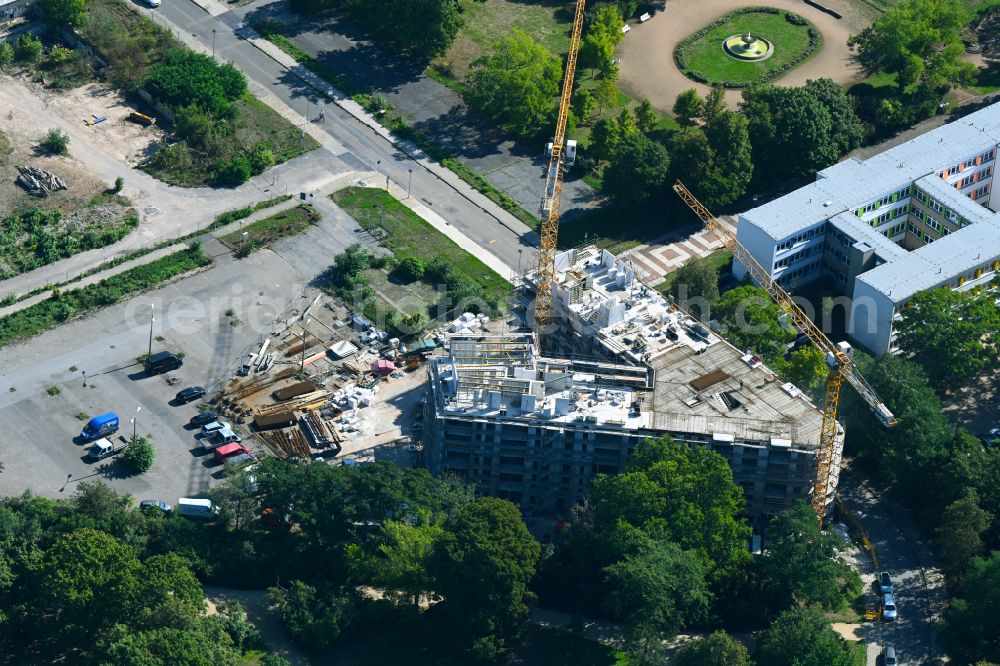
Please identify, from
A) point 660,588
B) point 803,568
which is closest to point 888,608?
point 803,568

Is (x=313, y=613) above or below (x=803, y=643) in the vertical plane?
below

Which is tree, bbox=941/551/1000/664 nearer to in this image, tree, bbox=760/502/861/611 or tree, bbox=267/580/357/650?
tree, bbox=760/502/861/611

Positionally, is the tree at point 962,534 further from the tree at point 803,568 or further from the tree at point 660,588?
the tree at point 660,588

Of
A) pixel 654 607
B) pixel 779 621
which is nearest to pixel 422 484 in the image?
pixel 654 607

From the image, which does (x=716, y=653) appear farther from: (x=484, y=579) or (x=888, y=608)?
(x=484, y=579)

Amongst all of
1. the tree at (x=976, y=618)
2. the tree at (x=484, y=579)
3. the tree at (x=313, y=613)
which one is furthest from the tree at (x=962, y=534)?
the tree at (x=313, y=613)

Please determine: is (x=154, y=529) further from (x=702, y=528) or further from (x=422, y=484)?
(x=702, y=528)
